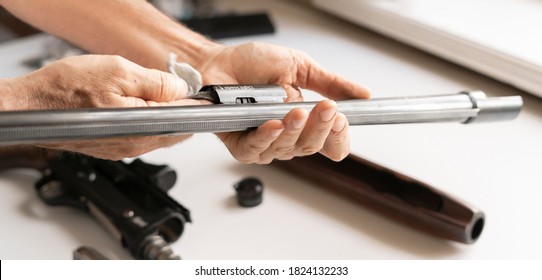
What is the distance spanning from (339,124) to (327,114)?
3 centimetres

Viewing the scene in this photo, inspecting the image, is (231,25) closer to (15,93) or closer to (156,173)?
(156,173)

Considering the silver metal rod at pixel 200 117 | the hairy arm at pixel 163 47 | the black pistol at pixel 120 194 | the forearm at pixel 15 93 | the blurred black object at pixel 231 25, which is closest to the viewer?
the silver metal rod at pixel 200 117

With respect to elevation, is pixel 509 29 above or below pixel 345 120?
above

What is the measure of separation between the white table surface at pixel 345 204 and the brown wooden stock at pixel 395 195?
16 mm

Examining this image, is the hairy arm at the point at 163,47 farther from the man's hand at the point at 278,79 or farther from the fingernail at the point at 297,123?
the fingernail at the point at 297,123

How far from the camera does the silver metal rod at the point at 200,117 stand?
56 cm

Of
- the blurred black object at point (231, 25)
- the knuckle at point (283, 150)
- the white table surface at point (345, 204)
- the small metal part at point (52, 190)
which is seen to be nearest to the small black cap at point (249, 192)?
the white table surface at point (345, 204)

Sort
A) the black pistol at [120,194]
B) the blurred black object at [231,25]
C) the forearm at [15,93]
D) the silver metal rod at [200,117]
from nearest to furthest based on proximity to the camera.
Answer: the silver metal rod at [200,117]
the forearm at [15,93]
the black pistol at [120,194]
the blurred black object at [231,25]

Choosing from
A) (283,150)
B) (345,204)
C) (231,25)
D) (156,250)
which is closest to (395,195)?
(345,204)

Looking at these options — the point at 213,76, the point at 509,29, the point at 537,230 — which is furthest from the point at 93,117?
the point at 509,29

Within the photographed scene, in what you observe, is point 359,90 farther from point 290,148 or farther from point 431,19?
point 431,19

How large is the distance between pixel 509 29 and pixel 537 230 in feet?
1.46

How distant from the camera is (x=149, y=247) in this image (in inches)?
29.6

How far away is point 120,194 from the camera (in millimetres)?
827
